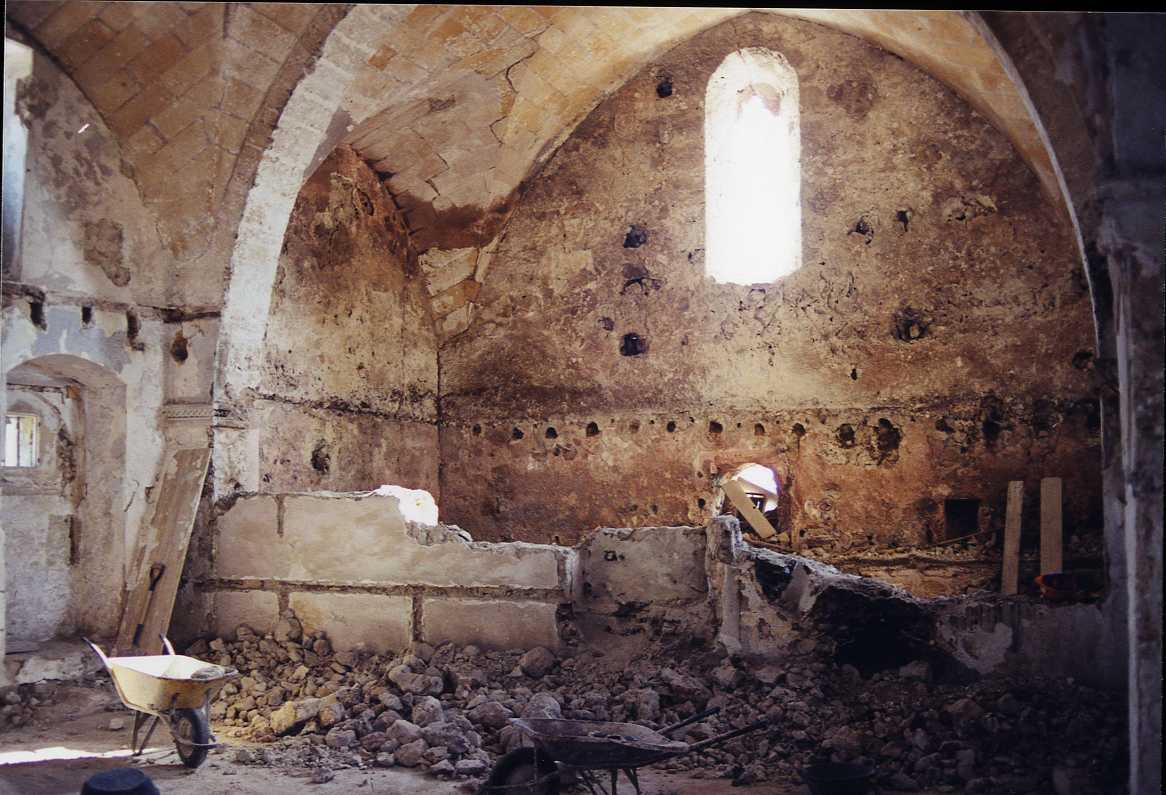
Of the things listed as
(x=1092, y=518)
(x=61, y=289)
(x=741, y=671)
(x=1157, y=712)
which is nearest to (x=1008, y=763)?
(x=1157, y=712)

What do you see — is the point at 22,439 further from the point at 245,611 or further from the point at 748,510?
the point at 748,510

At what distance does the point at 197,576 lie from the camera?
26.5 ft

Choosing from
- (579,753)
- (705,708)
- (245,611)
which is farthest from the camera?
(245,611)

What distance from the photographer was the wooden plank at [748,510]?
1038cm

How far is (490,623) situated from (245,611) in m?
2.09

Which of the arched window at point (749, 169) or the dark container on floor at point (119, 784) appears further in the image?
the arched window at point (749, 169)

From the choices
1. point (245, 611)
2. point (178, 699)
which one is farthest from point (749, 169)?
point (178, 699)

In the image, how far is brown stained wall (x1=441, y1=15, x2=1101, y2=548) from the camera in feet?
32.5

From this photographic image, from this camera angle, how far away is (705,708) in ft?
20.6

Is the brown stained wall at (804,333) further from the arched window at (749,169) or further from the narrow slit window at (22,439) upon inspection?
the narrow slit window at (22,439)

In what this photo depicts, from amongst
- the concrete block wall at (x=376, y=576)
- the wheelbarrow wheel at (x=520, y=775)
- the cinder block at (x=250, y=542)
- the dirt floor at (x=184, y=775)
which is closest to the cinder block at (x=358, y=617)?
the concrete block wall at (x=376, y=576)

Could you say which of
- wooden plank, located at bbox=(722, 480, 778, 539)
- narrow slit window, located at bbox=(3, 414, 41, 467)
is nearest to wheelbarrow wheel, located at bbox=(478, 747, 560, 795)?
narrow slit window, located at bbox=(3, 414, 41, 467)

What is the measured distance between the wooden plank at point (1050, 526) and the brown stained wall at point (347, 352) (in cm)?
631

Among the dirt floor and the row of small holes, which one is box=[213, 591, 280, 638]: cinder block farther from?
the row of small holes
